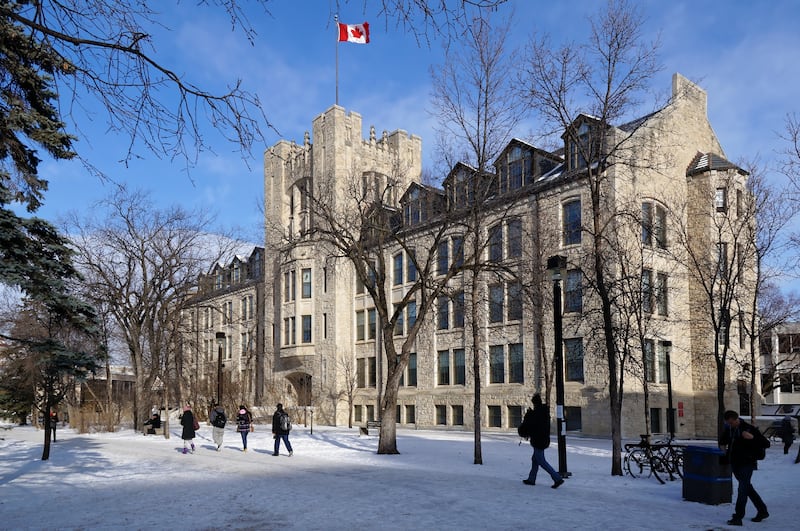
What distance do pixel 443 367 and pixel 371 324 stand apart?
7516mm

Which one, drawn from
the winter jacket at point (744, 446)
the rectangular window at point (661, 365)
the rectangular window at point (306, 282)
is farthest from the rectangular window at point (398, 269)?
the winter jacket at point (744, 446)

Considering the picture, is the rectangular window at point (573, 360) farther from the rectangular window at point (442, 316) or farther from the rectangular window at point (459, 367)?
the rectangular window at point (442, 316)

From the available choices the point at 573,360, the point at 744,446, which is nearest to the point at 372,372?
the point at 573,360

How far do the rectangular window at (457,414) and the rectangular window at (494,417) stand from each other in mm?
2559

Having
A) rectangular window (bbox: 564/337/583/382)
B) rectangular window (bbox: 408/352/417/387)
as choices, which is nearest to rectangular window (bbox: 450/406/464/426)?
rectangular window (bbox: 408/352/417/387)

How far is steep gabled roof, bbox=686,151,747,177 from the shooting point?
118ft

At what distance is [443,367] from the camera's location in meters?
43.3

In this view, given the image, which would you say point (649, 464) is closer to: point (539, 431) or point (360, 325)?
point (539, 431)

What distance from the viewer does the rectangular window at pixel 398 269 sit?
152ft

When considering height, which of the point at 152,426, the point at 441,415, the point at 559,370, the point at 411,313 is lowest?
the point at 441,415

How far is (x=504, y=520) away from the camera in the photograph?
1043 cm

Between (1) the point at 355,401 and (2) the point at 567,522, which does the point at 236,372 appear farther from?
(2) the point at 567,522

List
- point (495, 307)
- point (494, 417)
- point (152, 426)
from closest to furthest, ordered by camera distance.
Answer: point (152, 426) < point (494, 417) < point (495, 307)

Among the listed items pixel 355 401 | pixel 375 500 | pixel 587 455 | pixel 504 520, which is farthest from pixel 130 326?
pixel 504 520
